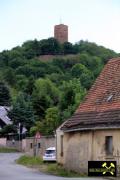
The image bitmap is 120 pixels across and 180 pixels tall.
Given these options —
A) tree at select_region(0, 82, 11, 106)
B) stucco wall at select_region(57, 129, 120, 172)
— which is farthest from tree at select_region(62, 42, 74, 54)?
stucco wall at select_region(57, 129, 120, 172)

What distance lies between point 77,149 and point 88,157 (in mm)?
1504

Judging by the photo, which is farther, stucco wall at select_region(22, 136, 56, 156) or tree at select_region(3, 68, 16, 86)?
tree at select_region(3, 68, 16, 86)

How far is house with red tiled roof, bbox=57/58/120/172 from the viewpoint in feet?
106

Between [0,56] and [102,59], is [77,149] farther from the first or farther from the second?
[0,56]

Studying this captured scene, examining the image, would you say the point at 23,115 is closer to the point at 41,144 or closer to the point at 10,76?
the point at 41,144

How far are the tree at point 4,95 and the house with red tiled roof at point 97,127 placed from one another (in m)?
80.2

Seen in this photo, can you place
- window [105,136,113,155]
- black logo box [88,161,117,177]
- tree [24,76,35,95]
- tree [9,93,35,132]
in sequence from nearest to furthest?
1. black logo box [88,161,117,177]
2. window [105,136,113,155]
3. tree [9,93,35,132]
4. tree [24,76,35,95]

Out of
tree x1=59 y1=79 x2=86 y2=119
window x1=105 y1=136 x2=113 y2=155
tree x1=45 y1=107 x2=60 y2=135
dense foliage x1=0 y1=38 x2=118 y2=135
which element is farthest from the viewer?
dense foliage x1=0 y1=38 x2=118 y2=135

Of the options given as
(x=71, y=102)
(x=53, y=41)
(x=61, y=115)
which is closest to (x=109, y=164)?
(x=71, y=102)

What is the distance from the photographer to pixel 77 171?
3516 cm

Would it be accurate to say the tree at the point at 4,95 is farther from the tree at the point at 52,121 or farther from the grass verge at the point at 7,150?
the tree at the point at 52,121

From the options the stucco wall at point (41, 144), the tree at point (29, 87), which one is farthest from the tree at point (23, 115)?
the tree at point (29, 87)

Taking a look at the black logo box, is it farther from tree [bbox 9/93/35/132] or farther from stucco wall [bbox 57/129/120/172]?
tree [bbox 9/93/35/132]

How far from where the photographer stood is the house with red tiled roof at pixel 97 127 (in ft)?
106
